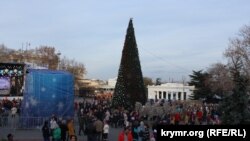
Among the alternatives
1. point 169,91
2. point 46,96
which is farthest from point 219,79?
point 46,96

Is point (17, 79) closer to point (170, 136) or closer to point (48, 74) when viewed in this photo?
point (48, 74)

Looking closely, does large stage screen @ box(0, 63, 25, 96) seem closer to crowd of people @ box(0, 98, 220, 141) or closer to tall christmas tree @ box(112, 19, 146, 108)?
crowd of people @ box(0, 98, 220, 141)

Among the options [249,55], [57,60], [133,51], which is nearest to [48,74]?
[133,51]

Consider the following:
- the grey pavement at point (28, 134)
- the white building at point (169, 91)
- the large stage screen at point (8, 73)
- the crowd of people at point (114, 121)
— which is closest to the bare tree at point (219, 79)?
the white building at point (169, 91)

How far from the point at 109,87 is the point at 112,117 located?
13308 cm

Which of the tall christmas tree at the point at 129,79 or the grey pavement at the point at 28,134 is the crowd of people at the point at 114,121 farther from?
the tall christmas tree at the point at 129,79

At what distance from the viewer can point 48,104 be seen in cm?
2853

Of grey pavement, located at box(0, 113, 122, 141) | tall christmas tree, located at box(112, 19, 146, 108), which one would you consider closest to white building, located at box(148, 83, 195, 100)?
tall christmas tree, located at box(112, 19, 146, 108)

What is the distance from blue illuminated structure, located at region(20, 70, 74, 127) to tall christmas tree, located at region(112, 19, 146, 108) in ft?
33.5

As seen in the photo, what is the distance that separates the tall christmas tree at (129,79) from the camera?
39469 millimetres

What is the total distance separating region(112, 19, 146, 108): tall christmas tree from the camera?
39469mm

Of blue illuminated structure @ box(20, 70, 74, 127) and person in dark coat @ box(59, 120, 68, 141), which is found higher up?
blue illuminated structure @ box(20, 70, 74, 127)

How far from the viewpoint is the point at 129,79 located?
3966cm

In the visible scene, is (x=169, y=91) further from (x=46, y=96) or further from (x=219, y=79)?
(x=46, y=96)
